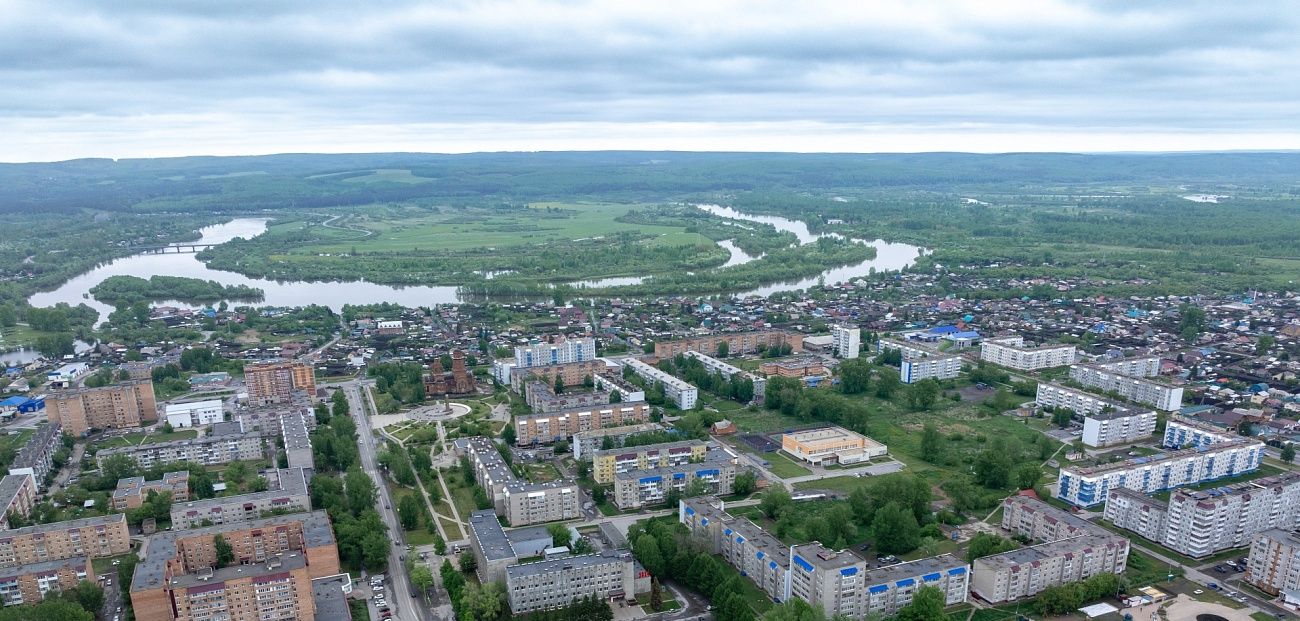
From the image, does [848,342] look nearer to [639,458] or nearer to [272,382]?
[639,458]

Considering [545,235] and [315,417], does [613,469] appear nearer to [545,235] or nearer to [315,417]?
[315,417]

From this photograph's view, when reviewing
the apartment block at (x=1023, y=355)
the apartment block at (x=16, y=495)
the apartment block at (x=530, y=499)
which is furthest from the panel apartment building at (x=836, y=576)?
the apartment block at (x=1023, y=355)

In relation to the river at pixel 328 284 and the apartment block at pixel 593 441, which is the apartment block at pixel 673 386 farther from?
the river at pixel 328 284

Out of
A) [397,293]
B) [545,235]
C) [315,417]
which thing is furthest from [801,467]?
[545,235]

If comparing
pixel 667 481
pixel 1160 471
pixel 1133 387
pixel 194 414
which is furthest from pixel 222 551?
pixel 1133 387

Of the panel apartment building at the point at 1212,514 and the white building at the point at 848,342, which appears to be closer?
the panel apartment building at the point at 1212,514

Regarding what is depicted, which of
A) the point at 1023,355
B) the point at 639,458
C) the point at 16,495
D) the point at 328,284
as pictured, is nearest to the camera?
the point at 16,495
